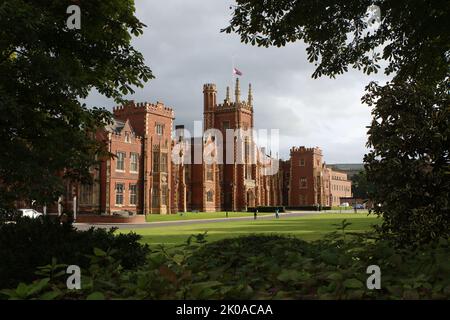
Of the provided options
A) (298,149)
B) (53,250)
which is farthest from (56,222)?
(298,149)

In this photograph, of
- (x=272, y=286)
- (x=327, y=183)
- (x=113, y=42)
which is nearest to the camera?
(x=272, y=286)

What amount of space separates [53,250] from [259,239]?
325 cm

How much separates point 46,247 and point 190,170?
2671 inches

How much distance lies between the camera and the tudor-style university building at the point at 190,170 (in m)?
54.8

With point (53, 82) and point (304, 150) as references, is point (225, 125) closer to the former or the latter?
point (304, 150)

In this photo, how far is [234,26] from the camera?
11781mm

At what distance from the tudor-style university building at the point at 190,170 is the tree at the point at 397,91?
26603mm

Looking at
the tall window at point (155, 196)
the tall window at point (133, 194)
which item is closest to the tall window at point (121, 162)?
the tall window at point (133, 194)

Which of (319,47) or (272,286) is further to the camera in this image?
(319,47)

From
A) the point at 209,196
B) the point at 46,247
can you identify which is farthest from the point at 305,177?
the point at 46,247

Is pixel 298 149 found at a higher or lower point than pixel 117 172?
higher

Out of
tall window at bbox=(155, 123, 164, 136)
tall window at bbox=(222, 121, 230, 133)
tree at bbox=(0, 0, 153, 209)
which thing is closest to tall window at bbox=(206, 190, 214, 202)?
tall window at bbox=(155, 123, 164, 136)

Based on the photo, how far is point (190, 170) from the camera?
245 feet
